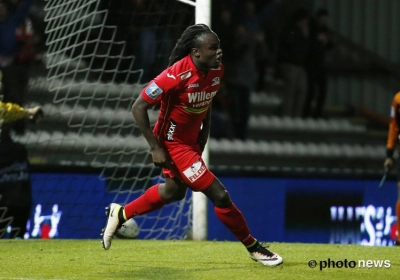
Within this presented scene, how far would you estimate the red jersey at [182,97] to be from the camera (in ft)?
21.6

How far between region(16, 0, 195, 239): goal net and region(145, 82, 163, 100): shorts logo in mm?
3223

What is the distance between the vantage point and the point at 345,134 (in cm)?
1453

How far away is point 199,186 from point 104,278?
90cm

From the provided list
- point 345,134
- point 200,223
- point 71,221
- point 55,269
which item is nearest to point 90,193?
point 71,221

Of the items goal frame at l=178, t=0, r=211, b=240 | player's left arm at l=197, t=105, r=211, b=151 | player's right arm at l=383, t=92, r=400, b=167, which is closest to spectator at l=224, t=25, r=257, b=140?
player's right arm at l=383, t=92, r=400, b=167

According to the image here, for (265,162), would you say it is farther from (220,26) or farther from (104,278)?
(104,278)

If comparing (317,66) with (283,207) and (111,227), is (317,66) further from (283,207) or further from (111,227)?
(111,227)

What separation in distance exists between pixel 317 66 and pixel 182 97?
7.47m

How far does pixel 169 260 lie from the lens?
7.30m

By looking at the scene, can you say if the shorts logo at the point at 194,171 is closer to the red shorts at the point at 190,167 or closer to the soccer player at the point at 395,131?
the red shorts at the point at 190,167

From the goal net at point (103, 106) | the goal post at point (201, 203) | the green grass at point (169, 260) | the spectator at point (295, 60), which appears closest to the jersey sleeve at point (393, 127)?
the green grass at point (169, 260)

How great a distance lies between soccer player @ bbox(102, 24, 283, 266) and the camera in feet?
21.5

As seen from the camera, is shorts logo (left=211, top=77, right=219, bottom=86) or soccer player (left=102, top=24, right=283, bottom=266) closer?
soccer player (left=102, top=24, right=283, bottom=266)

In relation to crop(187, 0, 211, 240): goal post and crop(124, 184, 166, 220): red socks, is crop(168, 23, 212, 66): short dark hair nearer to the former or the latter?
crop(124, 184, 166, 220): red socks
